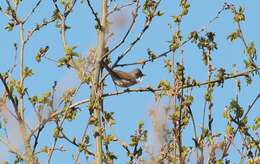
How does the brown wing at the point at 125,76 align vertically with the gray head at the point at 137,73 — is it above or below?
below

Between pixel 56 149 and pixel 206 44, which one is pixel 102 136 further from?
pixel 206 44

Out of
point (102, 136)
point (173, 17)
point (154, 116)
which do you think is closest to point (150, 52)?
point (173, 17)

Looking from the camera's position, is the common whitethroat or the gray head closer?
the common whitethroat

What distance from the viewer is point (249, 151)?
7191 mm

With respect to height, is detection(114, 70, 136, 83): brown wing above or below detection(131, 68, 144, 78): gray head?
below

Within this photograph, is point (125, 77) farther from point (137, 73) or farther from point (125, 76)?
point (137, 73)

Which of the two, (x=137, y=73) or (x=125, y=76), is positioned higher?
(x=137, y=73)

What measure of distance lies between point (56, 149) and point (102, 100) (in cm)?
57

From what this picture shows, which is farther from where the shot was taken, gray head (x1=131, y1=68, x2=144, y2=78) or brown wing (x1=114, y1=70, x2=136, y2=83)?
gray head (x1=131, y1=68, x2=144, y2=78)

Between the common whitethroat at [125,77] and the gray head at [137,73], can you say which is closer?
the common whitethroat at [125,77]

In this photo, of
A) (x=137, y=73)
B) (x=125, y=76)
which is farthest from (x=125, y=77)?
(x=137, y=73)

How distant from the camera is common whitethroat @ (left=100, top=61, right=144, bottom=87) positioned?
8.14 m

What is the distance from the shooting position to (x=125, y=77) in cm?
830

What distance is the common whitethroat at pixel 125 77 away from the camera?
26.7 feet
